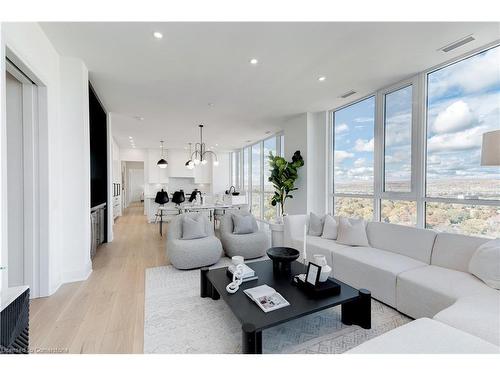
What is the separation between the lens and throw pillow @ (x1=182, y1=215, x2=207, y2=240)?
3.65 metres

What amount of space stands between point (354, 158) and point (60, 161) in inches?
193

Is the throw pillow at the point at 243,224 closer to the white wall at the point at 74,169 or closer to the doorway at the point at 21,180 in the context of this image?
the white wall at the point at 74,169

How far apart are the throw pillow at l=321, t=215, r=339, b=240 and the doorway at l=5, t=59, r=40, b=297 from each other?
3.71 metres

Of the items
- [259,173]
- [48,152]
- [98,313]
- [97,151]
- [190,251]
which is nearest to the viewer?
[98,313]

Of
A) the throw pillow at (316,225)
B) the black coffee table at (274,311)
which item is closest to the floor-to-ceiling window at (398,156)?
the throw pillow at (316,225)

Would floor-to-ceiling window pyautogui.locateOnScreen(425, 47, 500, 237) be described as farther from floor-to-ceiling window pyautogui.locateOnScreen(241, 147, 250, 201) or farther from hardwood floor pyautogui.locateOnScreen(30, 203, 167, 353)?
floor-to-ceiling window pyautogui.locateOnScreen(241, 147, 250, 201)

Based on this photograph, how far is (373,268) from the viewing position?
98.2 inches

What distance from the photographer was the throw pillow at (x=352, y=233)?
125 inches

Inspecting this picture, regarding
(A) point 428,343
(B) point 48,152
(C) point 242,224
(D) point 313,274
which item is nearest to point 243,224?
(C) point 242,224

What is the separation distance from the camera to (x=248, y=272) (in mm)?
2338

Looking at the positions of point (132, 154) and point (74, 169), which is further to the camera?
point (132, 154)

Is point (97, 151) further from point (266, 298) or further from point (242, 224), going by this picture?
point (266, 298)
